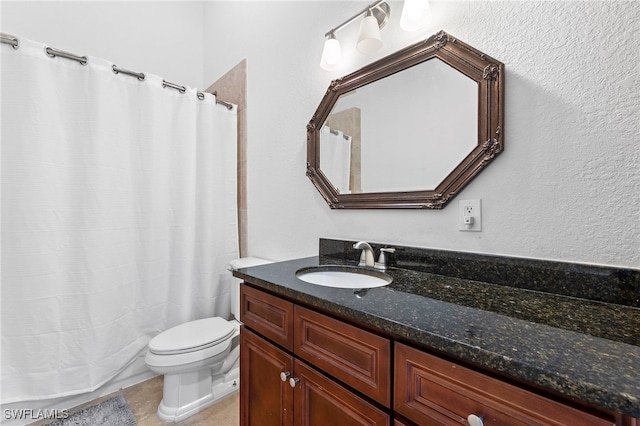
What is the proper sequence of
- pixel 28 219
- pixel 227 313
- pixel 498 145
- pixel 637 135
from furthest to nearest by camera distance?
→ pixel 227 313 → pixel 28 219 → pixel 498 145 → pixel 637 135

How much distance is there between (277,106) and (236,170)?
0.64m

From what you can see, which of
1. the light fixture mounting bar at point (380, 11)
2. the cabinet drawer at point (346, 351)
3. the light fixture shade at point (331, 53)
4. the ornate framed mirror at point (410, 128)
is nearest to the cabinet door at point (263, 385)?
the cabinet drawer at point (346, 351)

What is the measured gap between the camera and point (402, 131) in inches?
49.6

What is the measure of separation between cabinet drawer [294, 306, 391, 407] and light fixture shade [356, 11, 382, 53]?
3.87ft

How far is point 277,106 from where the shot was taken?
74.9 inches

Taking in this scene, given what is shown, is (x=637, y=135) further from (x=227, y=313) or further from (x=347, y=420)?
(x=227, y=313)

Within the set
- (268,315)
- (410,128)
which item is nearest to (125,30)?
(410,128)

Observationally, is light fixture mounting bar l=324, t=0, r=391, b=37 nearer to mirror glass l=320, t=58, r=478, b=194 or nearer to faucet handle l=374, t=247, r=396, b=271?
mirror glass l=320, t=58, r=478, b=194

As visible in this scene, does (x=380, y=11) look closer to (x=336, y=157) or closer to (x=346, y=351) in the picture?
(x=336, y=157)

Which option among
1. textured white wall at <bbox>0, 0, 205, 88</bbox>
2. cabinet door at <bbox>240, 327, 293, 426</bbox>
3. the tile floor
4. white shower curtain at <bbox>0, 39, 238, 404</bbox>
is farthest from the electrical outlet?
textured white wall at <bbox>0, 0, 205, 88</bbox>

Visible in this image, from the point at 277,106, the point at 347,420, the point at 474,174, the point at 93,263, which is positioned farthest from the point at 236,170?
the point at 347,420

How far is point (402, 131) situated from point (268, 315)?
3.12 ft

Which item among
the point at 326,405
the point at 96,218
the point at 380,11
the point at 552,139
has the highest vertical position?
the point at 380,11

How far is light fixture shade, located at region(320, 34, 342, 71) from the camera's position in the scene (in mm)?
1442
